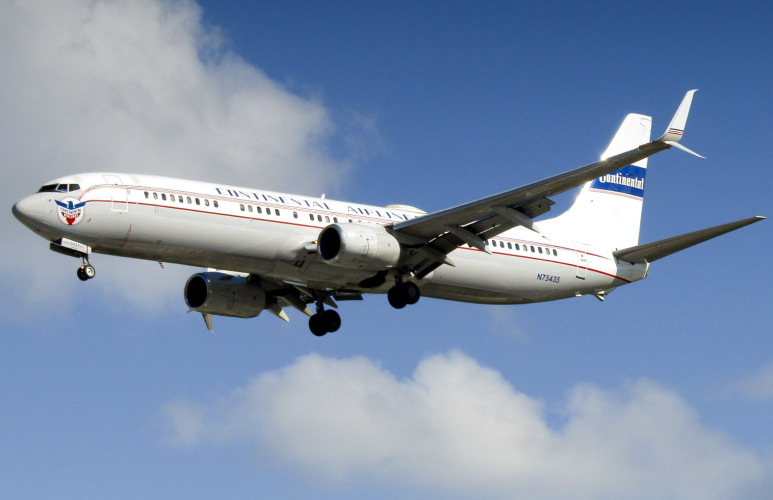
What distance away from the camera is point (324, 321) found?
4319cm

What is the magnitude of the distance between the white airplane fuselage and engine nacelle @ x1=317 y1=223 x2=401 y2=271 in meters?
0.75

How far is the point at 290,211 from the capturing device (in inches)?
1491

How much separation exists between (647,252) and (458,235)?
31.5 ft

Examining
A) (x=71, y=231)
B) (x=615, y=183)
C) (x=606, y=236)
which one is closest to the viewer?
(x=71, y=231)

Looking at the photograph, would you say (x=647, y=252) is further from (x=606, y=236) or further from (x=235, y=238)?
(x=235, y=238)

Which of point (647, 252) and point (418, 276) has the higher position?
point (647, 252)

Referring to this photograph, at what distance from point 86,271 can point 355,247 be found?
849 cm

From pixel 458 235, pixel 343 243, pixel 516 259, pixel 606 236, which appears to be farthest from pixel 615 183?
pixel 343 243

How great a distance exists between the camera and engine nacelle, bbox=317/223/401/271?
3659 cm

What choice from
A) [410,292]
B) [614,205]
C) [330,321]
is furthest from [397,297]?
[614,205]

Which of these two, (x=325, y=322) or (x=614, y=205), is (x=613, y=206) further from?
(x=325, y=322)

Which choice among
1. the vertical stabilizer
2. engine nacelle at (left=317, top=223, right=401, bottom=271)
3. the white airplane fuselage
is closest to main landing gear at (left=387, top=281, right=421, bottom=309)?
the white airplane fuselage

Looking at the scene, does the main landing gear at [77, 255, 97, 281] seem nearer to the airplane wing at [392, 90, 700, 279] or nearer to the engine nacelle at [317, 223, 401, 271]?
the engine nacelle at [317, 223, 401, 271]

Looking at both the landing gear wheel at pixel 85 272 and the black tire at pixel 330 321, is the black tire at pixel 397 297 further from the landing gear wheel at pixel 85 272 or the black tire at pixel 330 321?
the landing gear wheel at pixel 85 272
